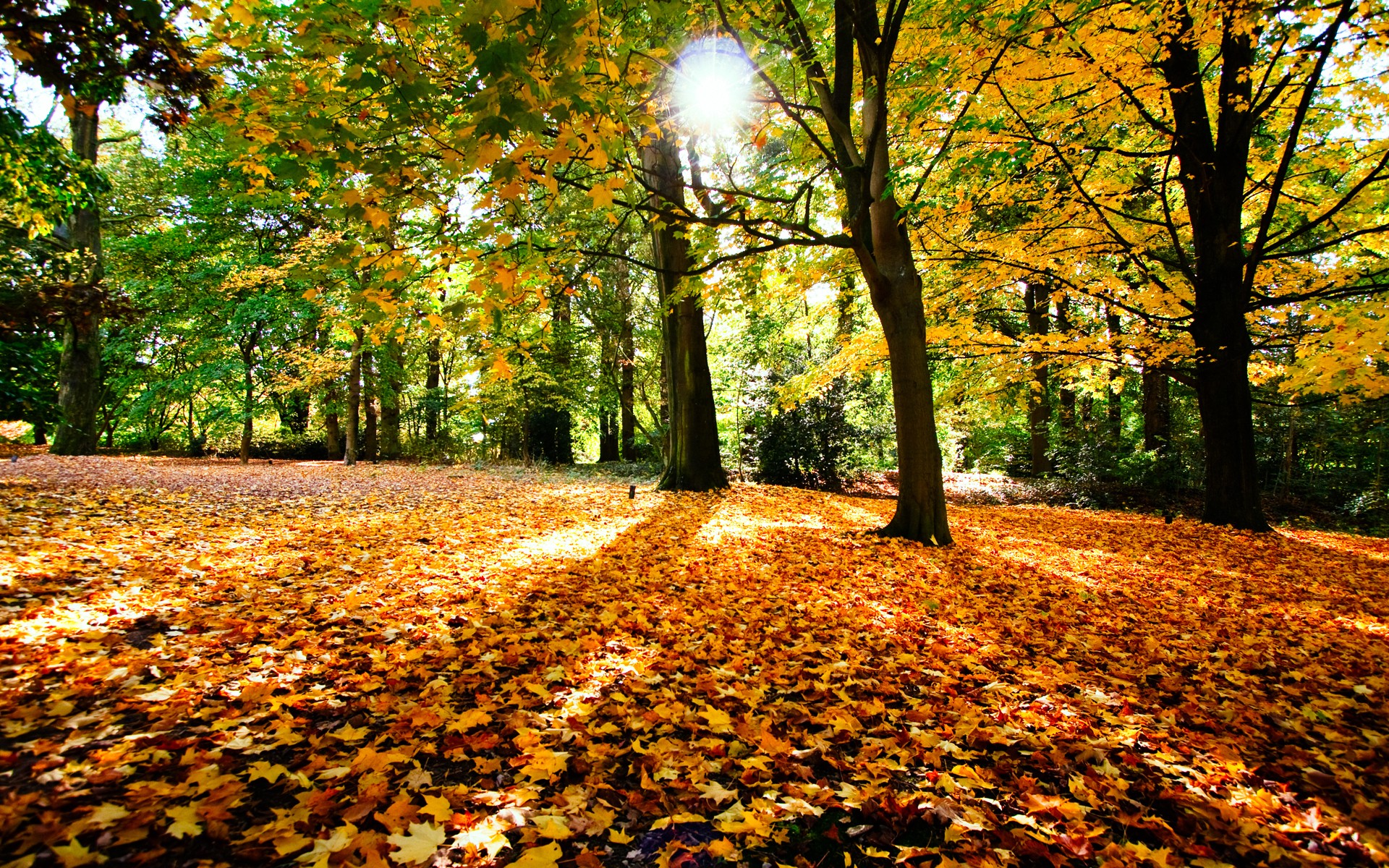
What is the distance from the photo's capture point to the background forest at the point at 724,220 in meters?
3.01

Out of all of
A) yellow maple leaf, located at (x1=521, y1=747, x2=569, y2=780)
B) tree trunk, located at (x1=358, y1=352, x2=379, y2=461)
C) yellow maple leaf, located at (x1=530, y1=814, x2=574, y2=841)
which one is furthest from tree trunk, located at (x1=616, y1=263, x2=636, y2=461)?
yellow maple leaf, located at (x1=530, y1=814, x2=574, y2=841)

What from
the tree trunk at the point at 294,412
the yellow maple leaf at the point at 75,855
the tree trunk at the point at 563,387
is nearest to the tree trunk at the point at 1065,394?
the tree trunk at the point at 563,387

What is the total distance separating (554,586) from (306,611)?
62.1 inches

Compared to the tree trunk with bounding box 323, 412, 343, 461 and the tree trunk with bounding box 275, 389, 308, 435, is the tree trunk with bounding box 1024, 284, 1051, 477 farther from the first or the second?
the tree trunk with bounding box 275, 389, 308, 435

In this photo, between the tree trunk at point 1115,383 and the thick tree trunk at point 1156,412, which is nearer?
the tree trunk at point 1115,383

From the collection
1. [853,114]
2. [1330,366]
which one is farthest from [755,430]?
[1330,366]

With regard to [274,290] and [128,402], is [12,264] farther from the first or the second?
[128,402]

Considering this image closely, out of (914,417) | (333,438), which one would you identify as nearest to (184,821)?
(914,417)

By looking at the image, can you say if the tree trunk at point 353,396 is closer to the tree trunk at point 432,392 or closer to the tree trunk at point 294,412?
the tree trunk at point 432,392

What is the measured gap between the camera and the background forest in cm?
301

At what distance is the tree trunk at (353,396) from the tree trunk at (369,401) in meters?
0.65

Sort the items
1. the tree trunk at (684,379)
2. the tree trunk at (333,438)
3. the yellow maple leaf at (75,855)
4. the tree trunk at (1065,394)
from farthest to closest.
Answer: the tree trunk at (333,438) → the tree trunk at (1065,394) → the tree trunk at (684,379) → the yellow maple leaf at (75,855)

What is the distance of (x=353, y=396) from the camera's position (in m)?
14.6

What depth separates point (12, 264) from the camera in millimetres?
7031
